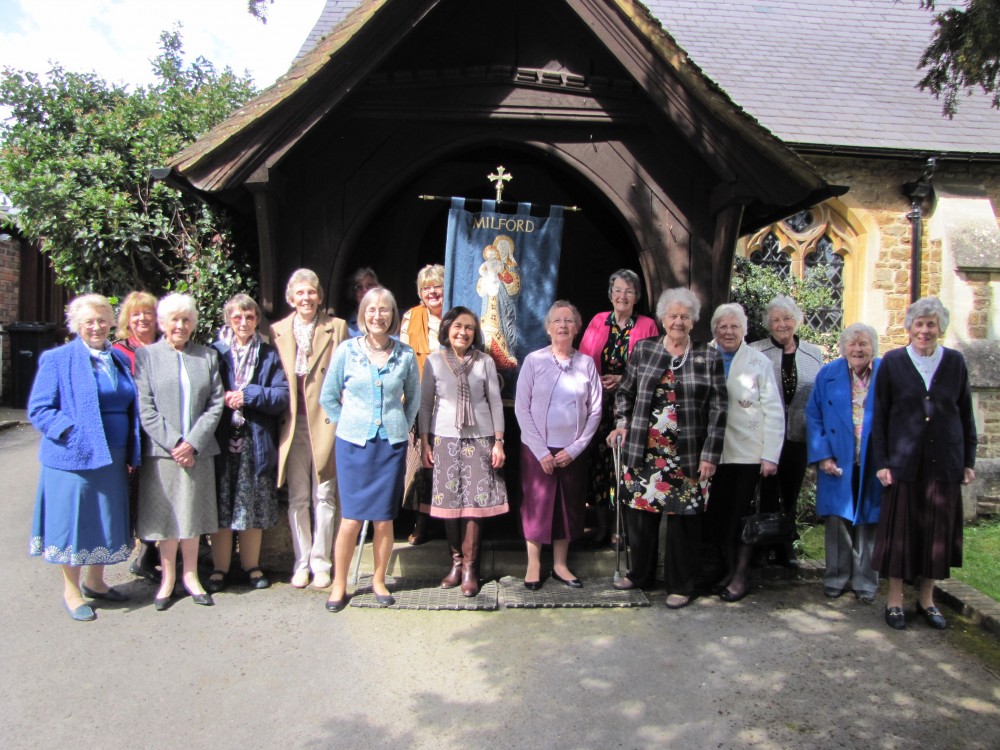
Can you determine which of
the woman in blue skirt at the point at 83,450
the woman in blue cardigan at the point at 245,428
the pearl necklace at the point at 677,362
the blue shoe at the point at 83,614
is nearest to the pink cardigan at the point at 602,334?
the pearl necklace at the point at 677,362

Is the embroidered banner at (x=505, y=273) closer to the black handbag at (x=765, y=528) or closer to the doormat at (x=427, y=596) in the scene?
the doormat at (x=427, y=596)

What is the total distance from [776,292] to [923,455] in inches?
200

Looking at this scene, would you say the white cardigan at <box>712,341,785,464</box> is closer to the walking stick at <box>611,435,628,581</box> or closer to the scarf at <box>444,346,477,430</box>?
→ the walking stick at <box>611,435,628,581</box>

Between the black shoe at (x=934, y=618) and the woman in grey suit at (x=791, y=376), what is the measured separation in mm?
929

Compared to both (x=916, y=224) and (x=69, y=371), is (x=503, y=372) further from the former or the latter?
(x=916, y=224)

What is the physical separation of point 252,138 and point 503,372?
2159 mm

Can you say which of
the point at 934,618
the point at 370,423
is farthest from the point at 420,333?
the point at 934,618

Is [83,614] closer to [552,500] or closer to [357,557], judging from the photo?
[357,557]

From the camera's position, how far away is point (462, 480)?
4484 mm

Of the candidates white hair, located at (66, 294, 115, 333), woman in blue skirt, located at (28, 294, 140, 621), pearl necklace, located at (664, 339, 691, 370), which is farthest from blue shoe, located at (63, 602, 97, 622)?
pearl necklace, located at (664, 339, 691, 370)

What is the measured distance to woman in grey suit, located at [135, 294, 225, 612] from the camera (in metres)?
4.21

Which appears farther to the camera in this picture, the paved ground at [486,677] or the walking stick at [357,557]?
the walking stick at [357,557]

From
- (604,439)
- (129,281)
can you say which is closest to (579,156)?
(604,439)

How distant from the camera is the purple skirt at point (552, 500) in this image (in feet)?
15.0
